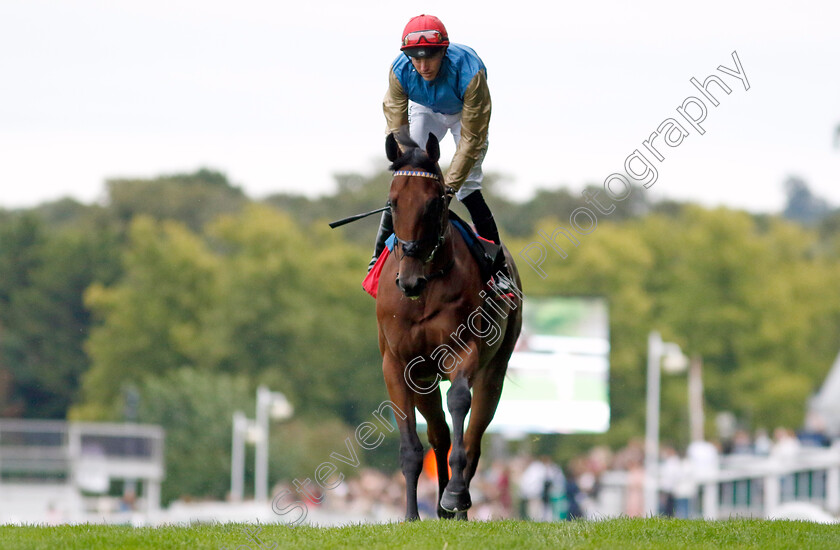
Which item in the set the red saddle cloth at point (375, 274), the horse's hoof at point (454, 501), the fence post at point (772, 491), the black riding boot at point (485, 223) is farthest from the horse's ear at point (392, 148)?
the fence post at point (772, 491)

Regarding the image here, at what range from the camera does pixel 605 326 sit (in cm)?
3462

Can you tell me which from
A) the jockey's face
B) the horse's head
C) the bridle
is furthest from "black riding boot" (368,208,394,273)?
the jockey's face

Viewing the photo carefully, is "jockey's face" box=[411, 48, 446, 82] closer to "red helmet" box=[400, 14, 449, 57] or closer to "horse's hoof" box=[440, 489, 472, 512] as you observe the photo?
"red helmet" box=[400, 14, 449, 57]

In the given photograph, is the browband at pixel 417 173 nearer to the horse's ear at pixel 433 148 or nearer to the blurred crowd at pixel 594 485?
the horse's ear at pixel 433 148

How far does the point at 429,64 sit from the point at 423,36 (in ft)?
0.88

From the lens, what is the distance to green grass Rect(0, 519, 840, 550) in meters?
8.31

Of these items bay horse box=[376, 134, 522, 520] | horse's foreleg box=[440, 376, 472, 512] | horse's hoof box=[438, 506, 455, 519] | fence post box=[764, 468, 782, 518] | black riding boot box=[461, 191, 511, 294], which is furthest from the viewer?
fence post box=[764, 468, 782, 518]

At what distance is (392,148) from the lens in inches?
377

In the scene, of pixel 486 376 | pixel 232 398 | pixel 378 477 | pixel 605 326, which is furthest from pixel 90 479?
pixel 486 376

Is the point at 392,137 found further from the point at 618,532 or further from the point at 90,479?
the point at 90,479

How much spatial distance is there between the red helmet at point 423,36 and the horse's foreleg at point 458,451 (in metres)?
2.56

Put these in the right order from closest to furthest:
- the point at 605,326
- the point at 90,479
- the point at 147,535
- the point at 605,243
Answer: the point at 147,535
the point at 605,326
the point at 90,479
the point at 605,243

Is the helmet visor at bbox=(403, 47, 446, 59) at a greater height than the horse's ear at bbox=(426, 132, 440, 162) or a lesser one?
greater

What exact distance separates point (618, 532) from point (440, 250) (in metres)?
2.49
